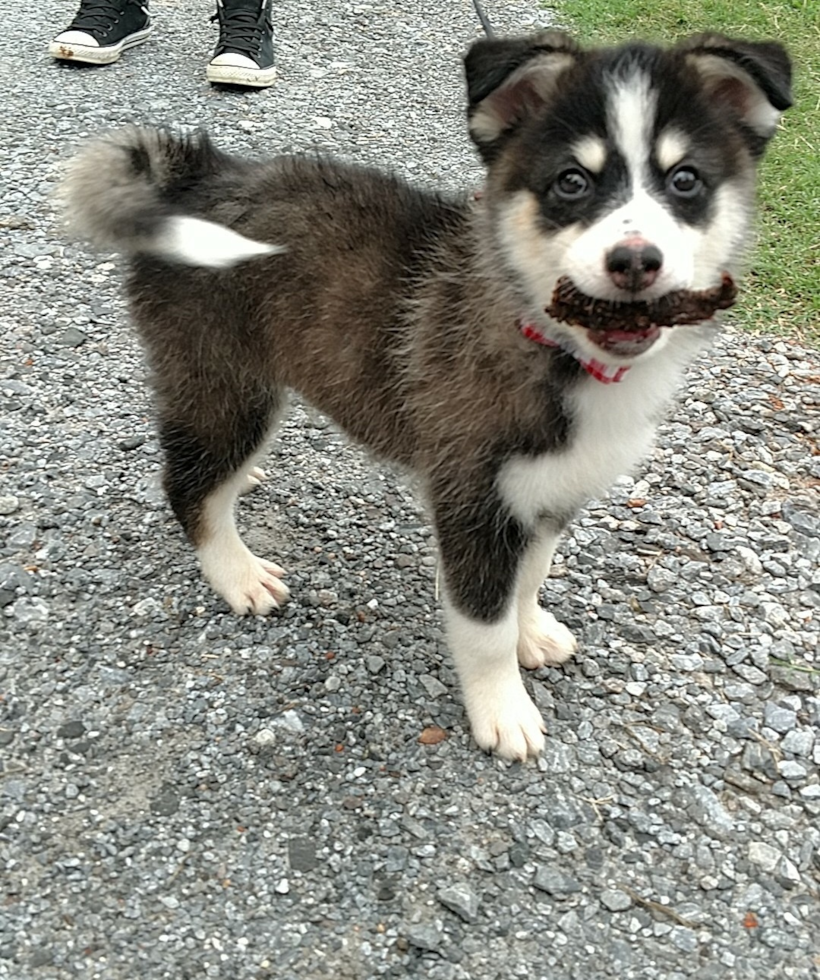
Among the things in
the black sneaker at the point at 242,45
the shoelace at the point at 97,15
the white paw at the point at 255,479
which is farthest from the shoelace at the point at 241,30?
the white paw at the point at 255,479

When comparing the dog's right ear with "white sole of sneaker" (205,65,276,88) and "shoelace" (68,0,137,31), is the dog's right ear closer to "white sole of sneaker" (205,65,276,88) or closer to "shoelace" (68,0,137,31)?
"white sole of sneaker" (205,65,276,88)

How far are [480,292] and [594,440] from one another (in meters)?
0.44

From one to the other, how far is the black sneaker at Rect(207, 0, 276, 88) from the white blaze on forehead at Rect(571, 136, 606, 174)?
4.31 m

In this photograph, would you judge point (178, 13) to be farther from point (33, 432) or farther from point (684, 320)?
point (684, 320)

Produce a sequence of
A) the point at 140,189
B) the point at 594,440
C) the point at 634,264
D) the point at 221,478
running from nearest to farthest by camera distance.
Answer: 1. the point at 634,264
2. the point at 594,440
3. the point at 140,189
4. the point at 221,478

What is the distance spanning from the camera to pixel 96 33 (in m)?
6.16

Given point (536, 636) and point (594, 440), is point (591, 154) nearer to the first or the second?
point (594, 440)

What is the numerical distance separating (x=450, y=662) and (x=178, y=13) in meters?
5.68

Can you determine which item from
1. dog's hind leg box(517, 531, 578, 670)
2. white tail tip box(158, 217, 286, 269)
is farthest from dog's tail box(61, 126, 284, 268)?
dog's hind leg box(517, 531, 578, 670)

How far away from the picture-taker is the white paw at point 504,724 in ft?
8.82

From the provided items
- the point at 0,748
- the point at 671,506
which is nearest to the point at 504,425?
the point at 671,506

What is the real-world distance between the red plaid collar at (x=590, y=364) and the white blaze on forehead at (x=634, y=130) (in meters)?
0.39

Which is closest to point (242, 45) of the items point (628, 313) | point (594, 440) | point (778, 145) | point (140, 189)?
point (778, 145)

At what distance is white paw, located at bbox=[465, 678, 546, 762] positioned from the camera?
8.82ft
